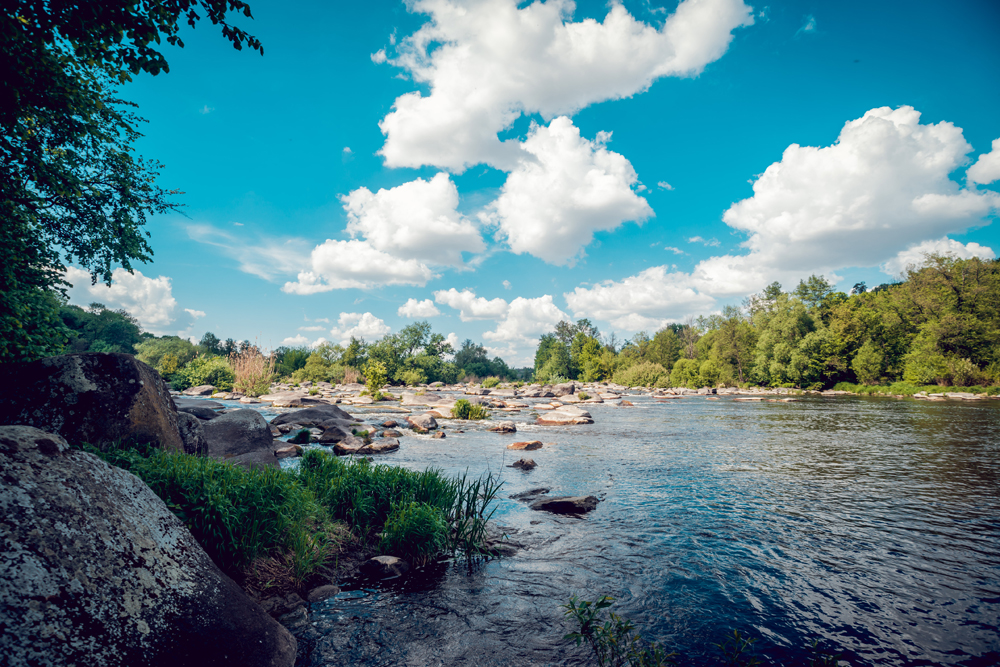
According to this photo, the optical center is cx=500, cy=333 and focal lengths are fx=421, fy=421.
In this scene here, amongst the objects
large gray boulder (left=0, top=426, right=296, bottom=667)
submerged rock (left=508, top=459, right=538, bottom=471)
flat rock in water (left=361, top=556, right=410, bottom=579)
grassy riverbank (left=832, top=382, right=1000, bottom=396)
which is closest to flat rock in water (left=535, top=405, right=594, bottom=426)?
submerged rock (left=508, top=459, right=538, bottom=471)

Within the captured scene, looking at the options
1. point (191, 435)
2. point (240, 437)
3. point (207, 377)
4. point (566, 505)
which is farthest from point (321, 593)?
point (207, 377)

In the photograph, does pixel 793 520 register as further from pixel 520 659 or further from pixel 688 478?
pixel 520 659

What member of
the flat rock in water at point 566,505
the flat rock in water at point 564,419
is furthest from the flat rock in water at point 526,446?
the flat rock in water at point 564,419

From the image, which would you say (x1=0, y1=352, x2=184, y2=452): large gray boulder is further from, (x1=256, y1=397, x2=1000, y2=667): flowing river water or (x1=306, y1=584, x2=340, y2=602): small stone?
(x1=256, y1=397, x2=1000, y2=667): flowing river water

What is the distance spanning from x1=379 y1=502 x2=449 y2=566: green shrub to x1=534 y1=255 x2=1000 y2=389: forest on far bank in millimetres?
64303

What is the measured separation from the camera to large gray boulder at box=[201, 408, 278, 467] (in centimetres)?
1141

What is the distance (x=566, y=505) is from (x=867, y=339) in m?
73.0

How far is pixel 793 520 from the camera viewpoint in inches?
379

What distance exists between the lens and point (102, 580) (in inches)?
138

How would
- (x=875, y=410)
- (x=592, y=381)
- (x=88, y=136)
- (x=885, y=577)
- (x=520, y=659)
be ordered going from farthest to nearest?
(x=592, y=381) → (x=875, y=410) → (x=88, y=136) → (x=885, y=577) → (x=520, y=659)

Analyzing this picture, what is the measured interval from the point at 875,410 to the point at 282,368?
8682 cm

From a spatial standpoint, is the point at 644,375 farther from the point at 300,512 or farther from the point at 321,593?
the point at 321,593

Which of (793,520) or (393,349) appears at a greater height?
(393,349)

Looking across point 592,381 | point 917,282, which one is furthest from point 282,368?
point 917,282
